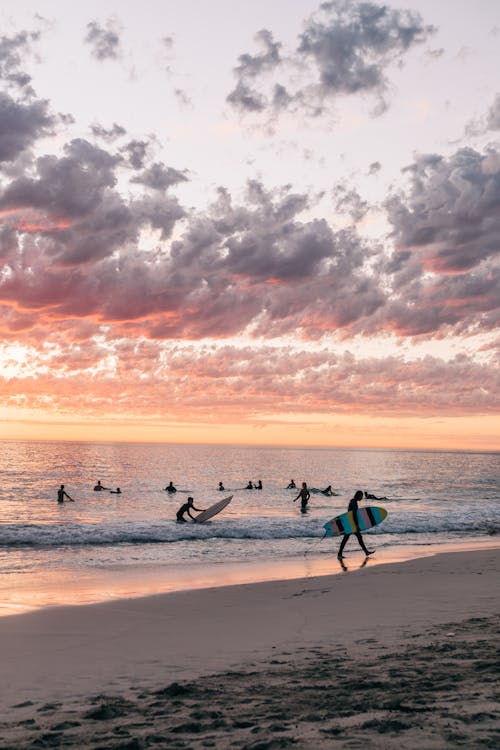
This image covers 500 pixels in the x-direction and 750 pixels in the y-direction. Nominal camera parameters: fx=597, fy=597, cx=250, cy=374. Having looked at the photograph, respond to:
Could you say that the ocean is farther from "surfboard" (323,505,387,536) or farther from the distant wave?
"surfboard" (323,505,387,536)

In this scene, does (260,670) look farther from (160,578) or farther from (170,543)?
(170,543)

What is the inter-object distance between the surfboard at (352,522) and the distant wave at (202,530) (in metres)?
7.56

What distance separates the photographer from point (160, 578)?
736 inches

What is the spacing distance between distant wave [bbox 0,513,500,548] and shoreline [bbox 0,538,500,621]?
7.12 metres

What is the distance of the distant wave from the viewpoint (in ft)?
93.4

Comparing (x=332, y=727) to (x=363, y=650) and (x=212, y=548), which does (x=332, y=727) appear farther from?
(x=212, y=548)

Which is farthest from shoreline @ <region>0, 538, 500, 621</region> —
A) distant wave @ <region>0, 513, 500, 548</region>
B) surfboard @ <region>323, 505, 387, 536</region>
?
distant wave @ <region>0, 513, 500, 548</region>

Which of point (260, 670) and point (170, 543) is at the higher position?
point (260, 670)

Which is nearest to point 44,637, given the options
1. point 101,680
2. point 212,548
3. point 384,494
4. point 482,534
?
→ point 101,680

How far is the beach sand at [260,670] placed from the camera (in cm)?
565

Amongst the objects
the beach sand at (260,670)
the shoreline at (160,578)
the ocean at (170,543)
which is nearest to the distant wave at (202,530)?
the ocean at (170,543)

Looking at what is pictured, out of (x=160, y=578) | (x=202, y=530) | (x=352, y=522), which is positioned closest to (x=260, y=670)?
(x=160, y=578)

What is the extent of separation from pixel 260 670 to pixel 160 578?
35.6ft

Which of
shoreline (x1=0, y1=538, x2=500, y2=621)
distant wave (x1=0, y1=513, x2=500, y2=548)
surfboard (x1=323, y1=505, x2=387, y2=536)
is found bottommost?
distant wave (x1=0, y1=513, x2=500, y2=548)
